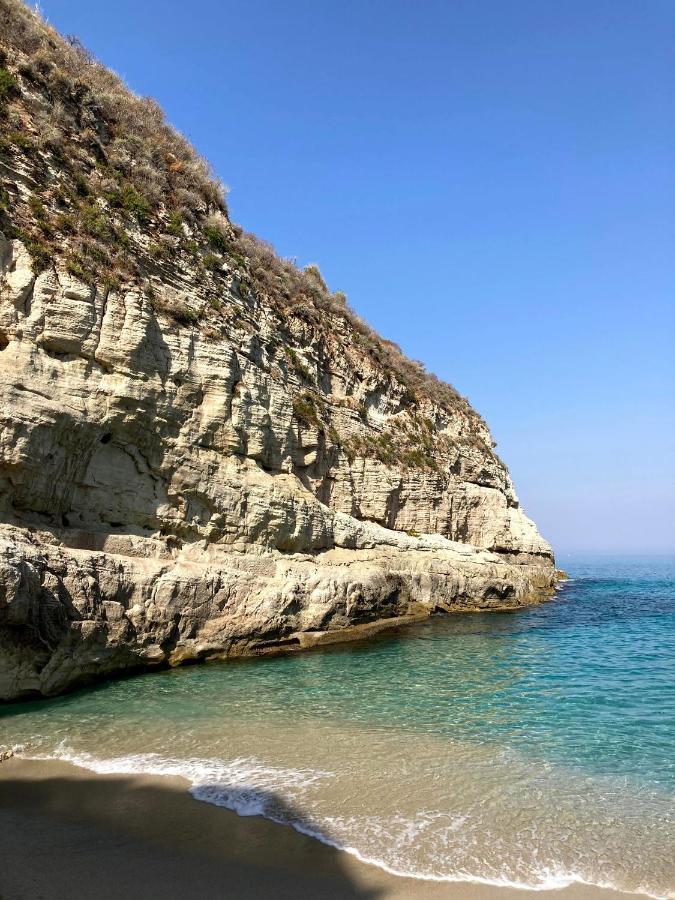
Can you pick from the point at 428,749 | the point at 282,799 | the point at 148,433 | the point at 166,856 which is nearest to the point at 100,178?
the point at 148,433

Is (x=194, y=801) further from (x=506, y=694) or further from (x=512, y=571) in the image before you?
(x=512, y=571)

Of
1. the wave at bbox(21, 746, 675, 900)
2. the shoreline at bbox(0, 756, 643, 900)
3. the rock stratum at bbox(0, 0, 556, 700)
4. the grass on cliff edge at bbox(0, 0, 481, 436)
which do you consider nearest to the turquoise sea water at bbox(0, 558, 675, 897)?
the wave at bbox(21, 746, 675, 900)

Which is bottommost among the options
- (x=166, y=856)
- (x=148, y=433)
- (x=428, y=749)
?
(x=166, y=856)

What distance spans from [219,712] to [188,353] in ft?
34.1

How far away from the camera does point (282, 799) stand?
7.70 meters

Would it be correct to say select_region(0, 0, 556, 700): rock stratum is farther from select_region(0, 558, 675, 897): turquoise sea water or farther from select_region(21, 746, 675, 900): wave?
select_region(21, 746, 675, 900): wave

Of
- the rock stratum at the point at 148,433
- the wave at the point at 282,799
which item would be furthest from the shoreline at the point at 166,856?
the rock stratum at the point at 148,433

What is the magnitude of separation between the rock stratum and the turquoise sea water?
5.68 feet

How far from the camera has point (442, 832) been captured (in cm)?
690

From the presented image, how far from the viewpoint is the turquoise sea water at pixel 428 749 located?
6.66 m

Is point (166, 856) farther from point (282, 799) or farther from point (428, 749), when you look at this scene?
point (428, 749)

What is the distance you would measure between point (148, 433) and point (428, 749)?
11.1 meters

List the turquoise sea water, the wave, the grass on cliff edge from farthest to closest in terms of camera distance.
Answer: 1. the grass on cliff edge
2. the turquoise sea water
3. the wave

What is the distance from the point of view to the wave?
238 inches
